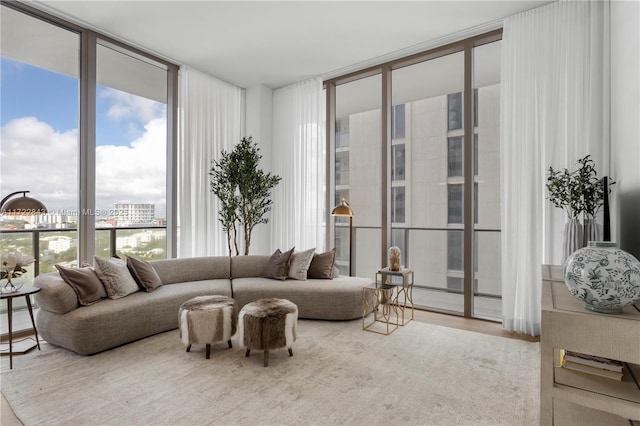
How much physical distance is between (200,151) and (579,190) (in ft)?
14.6

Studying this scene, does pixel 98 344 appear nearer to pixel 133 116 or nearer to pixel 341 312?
pixel 341 312

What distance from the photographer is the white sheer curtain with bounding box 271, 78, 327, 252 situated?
506cm

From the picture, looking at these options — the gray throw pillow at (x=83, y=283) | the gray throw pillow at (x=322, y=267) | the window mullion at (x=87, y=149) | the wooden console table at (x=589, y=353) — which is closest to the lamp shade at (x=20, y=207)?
the gray throw pillow at (x=83, y=283)

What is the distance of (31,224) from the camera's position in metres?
3.94

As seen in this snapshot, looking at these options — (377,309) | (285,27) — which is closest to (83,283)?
(377,309)

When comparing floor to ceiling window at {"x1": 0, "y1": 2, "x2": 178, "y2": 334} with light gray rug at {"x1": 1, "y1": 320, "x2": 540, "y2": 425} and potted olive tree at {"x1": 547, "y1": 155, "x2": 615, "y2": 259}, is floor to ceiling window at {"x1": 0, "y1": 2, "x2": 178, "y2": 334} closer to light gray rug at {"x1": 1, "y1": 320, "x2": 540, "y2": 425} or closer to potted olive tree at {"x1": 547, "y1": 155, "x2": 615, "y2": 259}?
light gray rug at {"x1": 1, "y1": 320, "x2": 540, "y2": 425}

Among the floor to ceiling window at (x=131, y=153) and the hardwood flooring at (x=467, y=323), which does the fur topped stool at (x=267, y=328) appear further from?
the floor to ceiling window at (x=131, y=153)

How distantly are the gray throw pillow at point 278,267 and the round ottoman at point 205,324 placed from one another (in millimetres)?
1302

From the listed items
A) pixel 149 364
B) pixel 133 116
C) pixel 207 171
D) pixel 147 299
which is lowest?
pixel 149 364

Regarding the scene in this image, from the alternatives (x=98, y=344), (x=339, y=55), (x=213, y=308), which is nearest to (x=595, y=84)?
(x=339, y=55)

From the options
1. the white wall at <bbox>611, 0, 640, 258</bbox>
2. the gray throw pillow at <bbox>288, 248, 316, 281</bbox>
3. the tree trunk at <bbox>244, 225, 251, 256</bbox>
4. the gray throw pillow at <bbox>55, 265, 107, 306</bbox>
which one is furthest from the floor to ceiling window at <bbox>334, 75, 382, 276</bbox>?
the gray throw pillow at <bbox>55, 265, 107, 306</bbox>

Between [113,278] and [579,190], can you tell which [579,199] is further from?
[113,278]

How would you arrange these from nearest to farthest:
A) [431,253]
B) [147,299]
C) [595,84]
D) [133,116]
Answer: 1. [595,84]
2. [147,299]
3. [431,253]
4. [133,116]

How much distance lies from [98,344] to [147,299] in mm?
533
